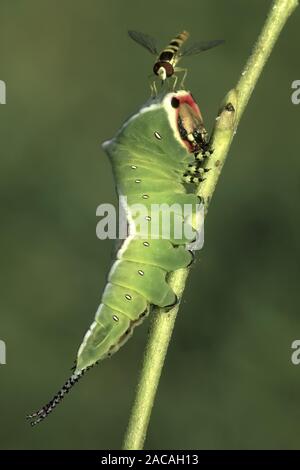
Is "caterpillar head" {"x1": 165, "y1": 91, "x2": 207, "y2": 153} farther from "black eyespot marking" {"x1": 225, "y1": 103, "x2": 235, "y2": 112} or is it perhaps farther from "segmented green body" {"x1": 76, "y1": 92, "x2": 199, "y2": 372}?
"black eyespot marking" {"x1": 225, "y1": 103, "x2": 235, "y2": 112}

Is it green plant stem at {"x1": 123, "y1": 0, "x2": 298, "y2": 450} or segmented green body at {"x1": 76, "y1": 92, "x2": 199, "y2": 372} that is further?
segmented green body at {"x1": 76, "y1": 92, "x2": 199, "y2": 372}

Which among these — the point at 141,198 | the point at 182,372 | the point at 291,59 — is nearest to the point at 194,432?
the point at 182,372

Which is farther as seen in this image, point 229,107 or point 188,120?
point 188,120

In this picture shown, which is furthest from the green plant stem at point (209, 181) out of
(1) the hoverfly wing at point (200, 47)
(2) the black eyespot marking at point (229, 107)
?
(1) the hoverfly wing at point (200, 47)

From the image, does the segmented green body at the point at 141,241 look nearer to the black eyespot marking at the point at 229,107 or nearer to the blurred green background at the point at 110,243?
the black eyespot marking at the point at 229,107

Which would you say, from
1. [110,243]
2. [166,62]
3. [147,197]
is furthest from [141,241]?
[110,243]

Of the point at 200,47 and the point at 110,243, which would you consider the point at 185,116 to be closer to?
the point at 200,47

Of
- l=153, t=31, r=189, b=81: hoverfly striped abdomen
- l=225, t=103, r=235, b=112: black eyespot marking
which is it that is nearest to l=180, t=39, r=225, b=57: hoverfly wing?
l=153, t=31, r=189, b=81: hoverfly striped abdomen
